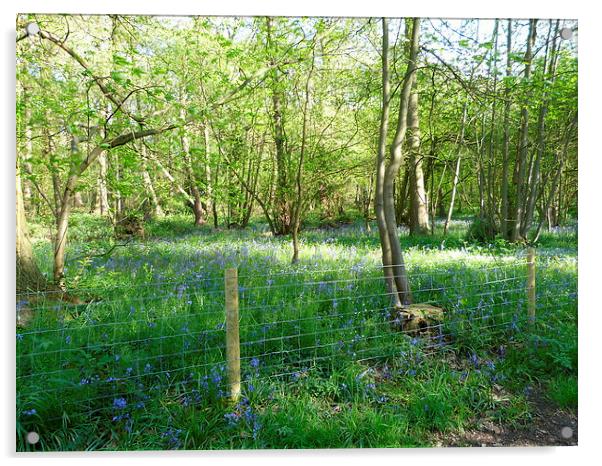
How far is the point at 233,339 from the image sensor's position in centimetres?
296

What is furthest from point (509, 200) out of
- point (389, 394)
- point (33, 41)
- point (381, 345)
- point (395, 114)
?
point (33, 41)

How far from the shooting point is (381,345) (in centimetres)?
358

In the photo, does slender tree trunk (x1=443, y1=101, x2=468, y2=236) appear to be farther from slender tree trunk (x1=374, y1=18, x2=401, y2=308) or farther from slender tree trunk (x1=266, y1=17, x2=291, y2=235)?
slender tree trunk (x1=266, y1=17, x2=291, y2=235)

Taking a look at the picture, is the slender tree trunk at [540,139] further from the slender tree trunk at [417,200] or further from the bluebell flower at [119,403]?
the bluebell flower at [119,403]

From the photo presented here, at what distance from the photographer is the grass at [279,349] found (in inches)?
110

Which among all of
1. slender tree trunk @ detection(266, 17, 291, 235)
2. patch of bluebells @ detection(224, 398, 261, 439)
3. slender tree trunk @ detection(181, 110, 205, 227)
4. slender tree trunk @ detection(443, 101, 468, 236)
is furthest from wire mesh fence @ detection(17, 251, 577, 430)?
slender tree trunk @ detection(443, 101, 468, 236)

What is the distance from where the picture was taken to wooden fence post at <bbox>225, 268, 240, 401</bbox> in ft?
9.55

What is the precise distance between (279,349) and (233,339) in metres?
0.57

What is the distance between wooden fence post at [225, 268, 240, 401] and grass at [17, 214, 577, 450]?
85mm

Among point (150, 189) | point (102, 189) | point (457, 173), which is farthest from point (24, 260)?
point (457, 173)

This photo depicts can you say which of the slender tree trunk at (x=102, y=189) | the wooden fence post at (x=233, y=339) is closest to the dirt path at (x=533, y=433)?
the wooden fence post at (x=233, y=339)

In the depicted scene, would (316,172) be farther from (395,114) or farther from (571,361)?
(571,361)

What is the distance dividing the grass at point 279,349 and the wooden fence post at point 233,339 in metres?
0.09

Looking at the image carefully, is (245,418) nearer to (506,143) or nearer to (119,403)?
(119,403)
